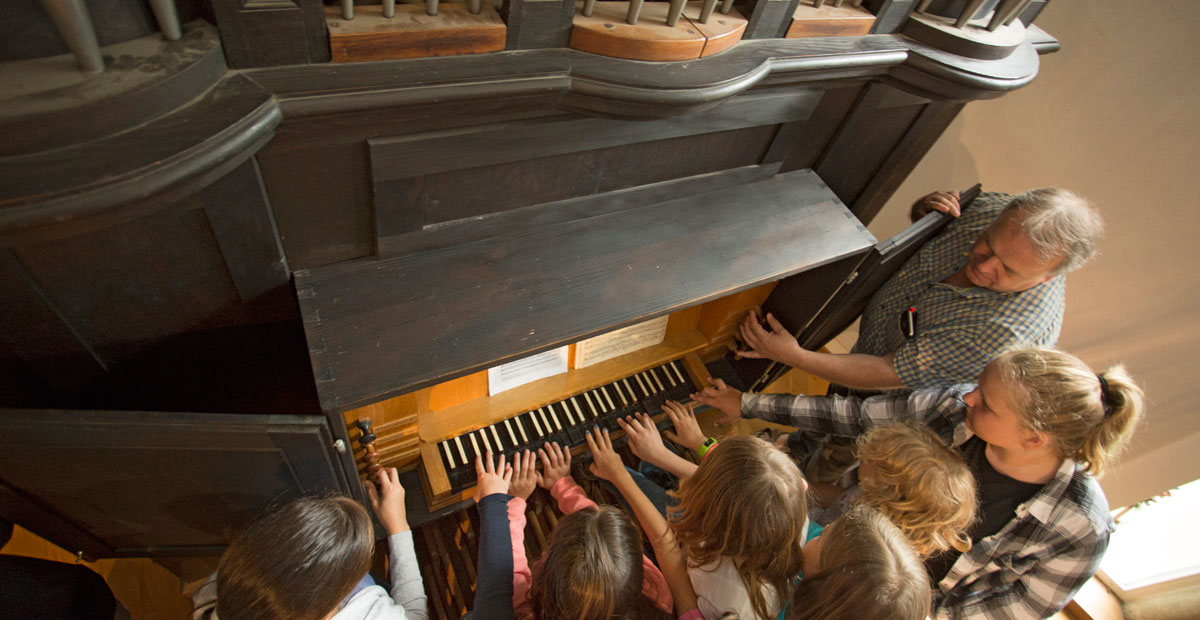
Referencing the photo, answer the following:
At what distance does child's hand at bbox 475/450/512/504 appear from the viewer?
6.77ft

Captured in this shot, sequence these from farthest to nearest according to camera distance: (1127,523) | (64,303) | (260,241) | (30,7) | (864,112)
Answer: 1. (1127,523)
2. (864,112)
3. (260,241)
4. (64,303)
5. (30,7)

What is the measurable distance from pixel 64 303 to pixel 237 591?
0.73 metres

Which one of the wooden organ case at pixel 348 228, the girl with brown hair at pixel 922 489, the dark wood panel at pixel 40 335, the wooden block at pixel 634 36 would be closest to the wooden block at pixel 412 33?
the wooden organ case at pixel 348 228

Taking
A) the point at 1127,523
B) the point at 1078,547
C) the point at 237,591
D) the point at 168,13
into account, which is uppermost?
the point at 168,13

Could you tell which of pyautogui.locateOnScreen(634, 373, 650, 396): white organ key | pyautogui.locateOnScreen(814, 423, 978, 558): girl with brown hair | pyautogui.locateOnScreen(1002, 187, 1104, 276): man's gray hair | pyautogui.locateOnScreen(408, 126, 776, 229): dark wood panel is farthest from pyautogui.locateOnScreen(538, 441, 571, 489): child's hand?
pyautogui.locateOnScreen(1002, 187, 1104, 276): man's gray hair

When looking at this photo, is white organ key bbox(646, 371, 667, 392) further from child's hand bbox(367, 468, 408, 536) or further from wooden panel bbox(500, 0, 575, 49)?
wooden panel bbox(500, 0, 575, 49)

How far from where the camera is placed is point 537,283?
1702mm

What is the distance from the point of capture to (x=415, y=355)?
1.49 m

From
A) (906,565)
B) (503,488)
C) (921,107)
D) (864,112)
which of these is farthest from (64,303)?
(921,107)

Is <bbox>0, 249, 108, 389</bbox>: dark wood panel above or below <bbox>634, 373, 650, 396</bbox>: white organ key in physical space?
above

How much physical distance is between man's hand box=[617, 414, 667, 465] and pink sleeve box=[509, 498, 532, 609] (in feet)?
1.78

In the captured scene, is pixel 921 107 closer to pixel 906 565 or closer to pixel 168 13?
pixel 906 565

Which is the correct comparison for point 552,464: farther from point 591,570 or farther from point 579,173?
point 579,173

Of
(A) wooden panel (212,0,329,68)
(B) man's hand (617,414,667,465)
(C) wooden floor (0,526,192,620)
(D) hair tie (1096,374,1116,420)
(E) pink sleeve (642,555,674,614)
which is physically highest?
(A) wooden panel (212,0,329,68)
